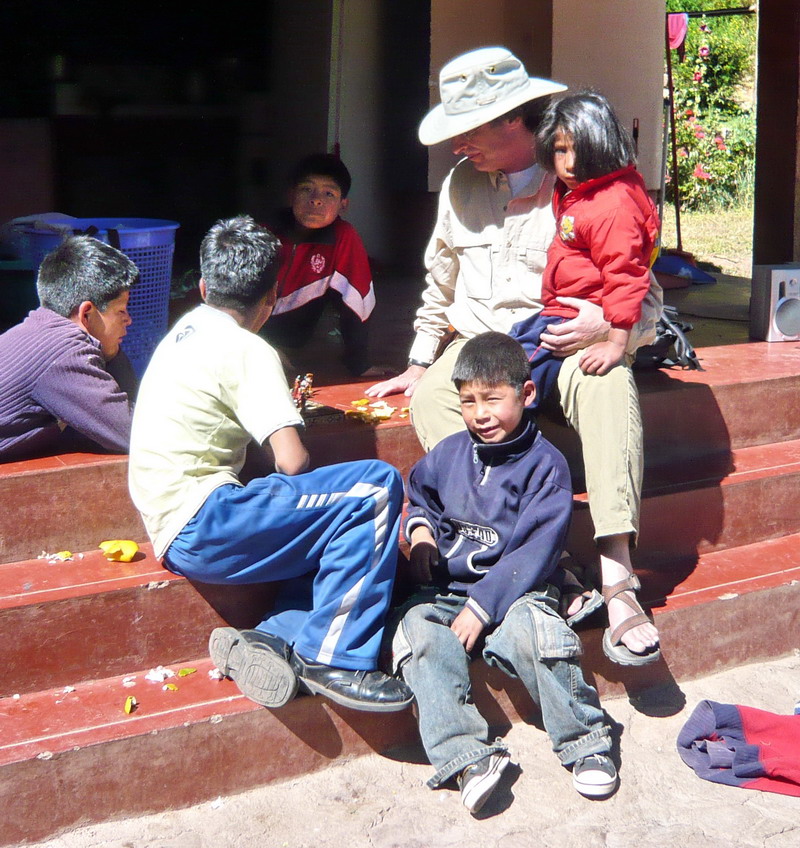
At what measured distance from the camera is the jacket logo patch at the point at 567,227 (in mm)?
3514

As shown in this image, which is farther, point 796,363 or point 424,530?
point 796,363

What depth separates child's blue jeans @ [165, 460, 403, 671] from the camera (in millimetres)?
2938

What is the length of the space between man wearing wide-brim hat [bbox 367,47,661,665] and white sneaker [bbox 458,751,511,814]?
1.85ft

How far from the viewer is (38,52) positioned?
748 cm

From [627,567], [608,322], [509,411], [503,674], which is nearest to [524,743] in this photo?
[503,674]

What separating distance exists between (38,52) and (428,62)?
2662 millimetres

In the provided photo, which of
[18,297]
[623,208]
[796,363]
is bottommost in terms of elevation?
[796,363]

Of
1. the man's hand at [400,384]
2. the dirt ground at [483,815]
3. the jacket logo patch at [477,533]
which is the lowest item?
the dirt ground at [483,815]

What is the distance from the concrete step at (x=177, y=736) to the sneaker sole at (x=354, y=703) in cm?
6

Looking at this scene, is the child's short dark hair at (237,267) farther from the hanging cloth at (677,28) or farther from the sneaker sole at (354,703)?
the hanging cloth at (677,28)

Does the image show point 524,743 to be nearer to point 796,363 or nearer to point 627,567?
point 627,567

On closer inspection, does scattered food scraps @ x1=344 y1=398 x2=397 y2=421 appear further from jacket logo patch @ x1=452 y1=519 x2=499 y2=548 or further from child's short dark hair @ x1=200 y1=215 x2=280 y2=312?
child's short dark hair @ x1=200 y1=215 x2=280 y2=312

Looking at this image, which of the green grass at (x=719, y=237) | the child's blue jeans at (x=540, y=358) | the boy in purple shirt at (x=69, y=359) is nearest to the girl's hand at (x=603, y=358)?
the child's blue jeans at (x=540, y=358)

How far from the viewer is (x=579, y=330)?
3.50m
